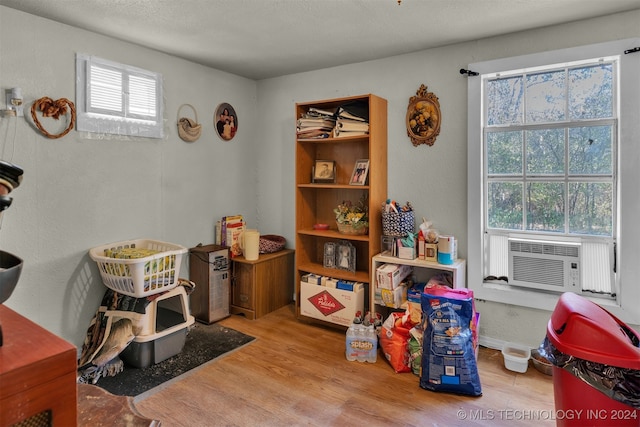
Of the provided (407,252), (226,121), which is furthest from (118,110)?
(407,252)

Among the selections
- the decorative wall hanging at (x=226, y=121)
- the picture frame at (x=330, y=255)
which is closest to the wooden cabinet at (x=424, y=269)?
the picture frame at (x=330, y=255)

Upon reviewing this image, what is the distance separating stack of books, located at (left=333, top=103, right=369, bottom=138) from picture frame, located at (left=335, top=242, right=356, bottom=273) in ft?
3.16

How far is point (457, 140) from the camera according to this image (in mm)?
Result: 3025

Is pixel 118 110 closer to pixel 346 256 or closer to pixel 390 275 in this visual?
pixel 346 256

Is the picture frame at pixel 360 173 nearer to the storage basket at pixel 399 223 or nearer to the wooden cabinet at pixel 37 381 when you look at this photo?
the storage basket at pixel 399 223

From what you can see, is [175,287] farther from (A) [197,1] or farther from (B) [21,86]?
(A) [197,1]

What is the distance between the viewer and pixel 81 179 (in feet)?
9.09

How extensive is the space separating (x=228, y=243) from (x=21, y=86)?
192 centimetres

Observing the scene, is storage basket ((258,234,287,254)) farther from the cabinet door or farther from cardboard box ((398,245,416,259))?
cardboard box ((398,245,416,259))

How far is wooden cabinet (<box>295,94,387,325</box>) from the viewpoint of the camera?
315 cm

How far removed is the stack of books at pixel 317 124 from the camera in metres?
3.32

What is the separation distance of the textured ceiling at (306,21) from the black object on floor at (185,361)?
2309 millimetres

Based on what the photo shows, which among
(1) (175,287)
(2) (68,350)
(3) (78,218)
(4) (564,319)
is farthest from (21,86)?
(4) (564,319)

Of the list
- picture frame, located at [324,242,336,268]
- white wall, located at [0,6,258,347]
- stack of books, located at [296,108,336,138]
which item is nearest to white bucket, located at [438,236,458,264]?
picture frame, located at [324,242,336,268]
